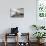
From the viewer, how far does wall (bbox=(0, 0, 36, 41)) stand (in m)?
6.85

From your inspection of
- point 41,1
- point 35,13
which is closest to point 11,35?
point 35,13

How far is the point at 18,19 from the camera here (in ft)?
22.6

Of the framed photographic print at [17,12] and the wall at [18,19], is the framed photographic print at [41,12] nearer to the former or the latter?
the wall at [18,19]

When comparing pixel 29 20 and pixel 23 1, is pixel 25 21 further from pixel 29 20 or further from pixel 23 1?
pixel 23 1

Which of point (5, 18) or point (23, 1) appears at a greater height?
point (23, 1)

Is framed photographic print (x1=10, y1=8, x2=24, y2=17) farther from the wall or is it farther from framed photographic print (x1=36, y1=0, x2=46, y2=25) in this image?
framed photographic print (x1=36, y1=0, x2=46, y2=25)

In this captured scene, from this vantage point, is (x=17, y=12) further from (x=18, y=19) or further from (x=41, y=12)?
(x=41, y=12)

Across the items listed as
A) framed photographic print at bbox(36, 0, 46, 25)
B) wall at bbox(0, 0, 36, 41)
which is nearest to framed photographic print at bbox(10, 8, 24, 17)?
wall at bbox(0, 0, 36, 41)

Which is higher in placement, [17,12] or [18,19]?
[17,12]

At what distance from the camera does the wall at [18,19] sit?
6852mm

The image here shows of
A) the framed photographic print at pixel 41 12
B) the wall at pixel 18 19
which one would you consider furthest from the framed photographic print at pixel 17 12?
the framed photographic print at pixel 41 12

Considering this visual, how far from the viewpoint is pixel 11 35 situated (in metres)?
6.62

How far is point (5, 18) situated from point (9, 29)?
0.52 m

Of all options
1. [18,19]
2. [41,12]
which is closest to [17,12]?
[18,19]
